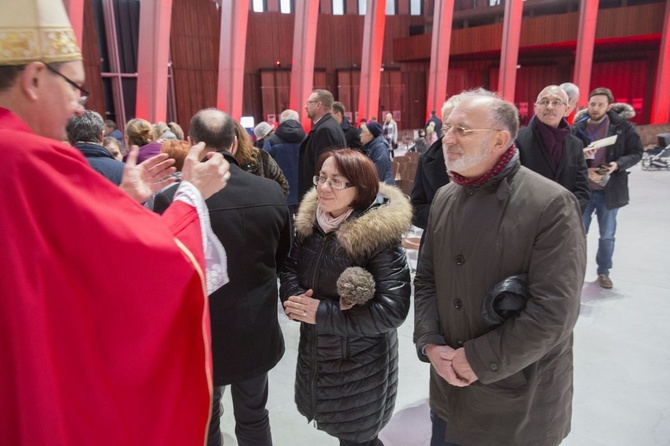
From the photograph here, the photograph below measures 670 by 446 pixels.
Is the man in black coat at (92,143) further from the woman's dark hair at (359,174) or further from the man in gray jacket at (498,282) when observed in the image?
the man in gray jacket at (498,282)

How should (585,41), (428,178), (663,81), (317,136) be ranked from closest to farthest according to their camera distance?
(428,178) → (317,136) → (585,41) → (663,81)

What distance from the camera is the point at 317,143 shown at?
15.1 ft

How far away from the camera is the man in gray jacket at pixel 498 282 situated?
1574 mm

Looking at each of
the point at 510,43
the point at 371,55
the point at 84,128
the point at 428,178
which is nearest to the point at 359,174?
the point at 428,178

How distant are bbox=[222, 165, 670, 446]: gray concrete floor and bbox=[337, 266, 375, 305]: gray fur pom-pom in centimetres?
119

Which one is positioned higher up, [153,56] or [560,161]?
[153,56]

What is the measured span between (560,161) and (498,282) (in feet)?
6.96

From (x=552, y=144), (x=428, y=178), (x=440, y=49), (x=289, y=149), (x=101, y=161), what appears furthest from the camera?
(x=440, y=49)

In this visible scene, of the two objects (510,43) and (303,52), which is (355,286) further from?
(510,43)

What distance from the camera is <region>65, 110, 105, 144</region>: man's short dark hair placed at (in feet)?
9.91

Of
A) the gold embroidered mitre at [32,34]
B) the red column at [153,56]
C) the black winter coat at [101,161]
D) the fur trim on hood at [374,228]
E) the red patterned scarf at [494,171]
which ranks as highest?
the red column at [153,56]

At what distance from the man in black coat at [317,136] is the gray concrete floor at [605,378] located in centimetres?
148

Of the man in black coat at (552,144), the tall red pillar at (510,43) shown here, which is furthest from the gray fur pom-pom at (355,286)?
the tall red pillar at (510,43)

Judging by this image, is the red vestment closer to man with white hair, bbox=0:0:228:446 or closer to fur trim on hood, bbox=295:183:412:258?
man with white hair, bbox=0:0:228:446
